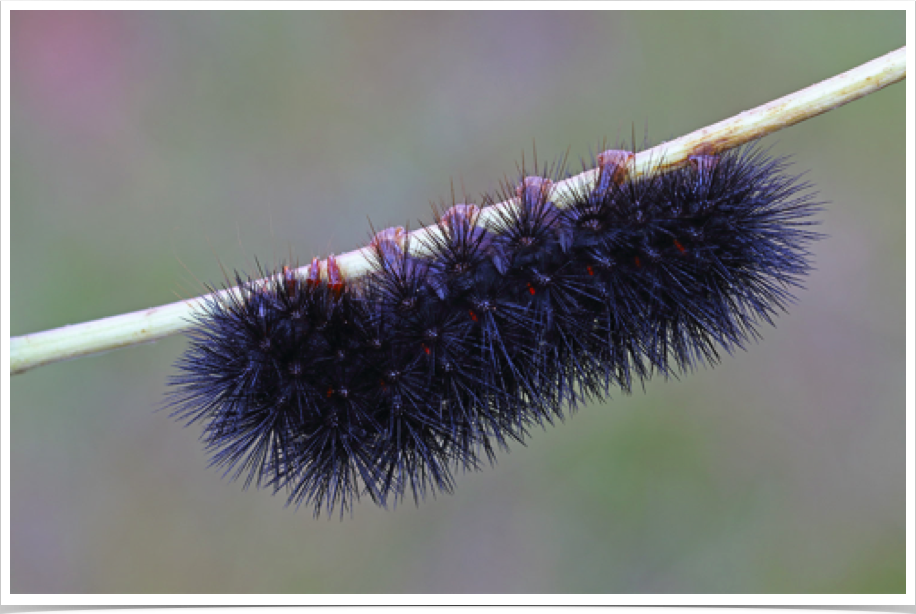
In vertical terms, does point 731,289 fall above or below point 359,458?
above

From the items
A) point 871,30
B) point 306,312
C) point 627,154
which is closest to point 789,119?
point 627,154

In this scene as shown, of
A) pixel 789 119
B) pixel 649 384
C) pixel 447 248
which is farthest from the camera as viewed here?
pixel 649 384

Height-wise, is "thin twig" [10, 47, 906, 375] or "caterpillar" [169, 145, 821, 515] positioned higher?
"thin twig" [10, 47, 906, 375]

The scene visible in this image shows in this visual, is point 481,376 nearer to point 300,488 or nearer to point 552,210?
point 552,210

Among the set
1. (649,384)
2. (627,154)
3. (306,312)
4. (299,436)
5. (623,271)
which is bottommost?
(649,384)

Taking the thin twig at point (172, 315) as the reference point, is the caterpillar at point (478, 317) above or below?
below

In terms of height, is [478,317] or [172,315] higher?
[172,315]

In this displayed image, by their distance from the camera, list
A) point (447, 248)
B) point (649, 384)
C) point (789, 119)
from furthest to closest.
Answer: point (649, 384), point (447, 248), point (789, 119)

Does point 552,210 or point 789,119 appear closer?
point 789,119
